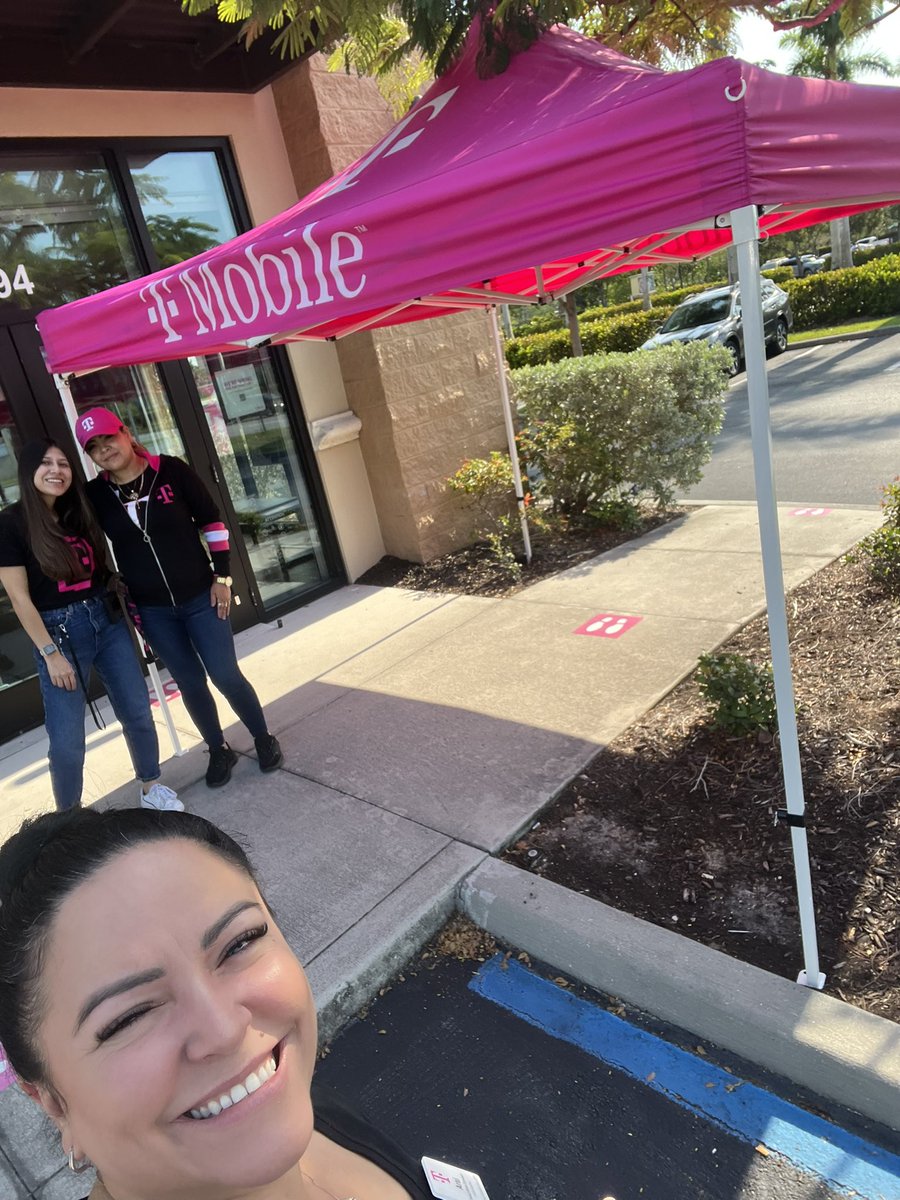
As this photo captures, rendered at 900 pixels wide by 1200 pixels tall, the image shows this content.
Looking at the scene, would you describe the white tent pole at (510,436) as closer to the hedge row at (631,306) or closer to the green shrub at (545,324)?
the hedge row at (631,306)

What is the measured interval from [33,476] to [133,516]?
16.8 inches

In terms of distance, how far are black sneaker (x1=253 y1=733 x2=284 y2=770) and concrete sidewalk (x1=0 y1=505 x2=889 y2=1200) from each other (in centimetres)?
7

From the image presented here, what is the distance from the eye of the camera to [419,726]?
13.3ft

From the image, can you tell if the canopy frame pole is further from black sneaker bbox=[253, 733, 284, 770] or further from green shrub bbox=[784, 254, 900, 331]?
green shrub bbox=[784, 254, 900, 331]

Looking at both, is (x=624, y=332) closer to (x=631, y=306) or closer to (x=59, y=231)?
(x=631, y=306)

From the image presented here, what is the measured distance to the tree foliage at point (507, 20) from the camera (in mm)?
2832

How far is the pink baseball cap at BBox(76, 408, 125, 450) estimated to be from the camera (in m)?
3.27

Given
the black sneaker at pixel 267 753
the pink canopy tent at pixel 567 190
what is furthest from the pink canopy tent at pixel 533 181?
the black sneaker at pixel 267 753

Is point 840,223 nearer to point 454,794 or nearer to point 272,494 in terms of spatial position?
point 272,494

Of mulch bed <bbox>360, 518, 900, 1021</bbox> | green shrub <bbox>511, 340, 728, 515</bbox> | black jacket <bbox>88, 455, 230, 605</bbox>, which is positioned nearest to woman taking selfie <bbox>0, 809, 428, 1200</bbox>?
mulch bed <bbox>360, 518, 900, 1021</bbox>

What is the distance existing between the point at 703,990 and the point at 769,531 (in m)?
1.30

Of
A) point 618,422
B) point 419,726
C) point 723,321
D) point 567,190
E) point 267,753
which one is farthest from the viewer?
point 723,321

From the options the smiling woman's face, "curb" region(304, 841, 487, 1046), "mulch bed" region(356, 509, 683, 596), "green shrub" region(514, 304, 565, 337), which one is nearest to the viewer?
the smiling woman's face

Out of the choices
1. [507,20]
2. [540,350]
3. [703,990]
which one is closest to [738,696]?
[703,990]
